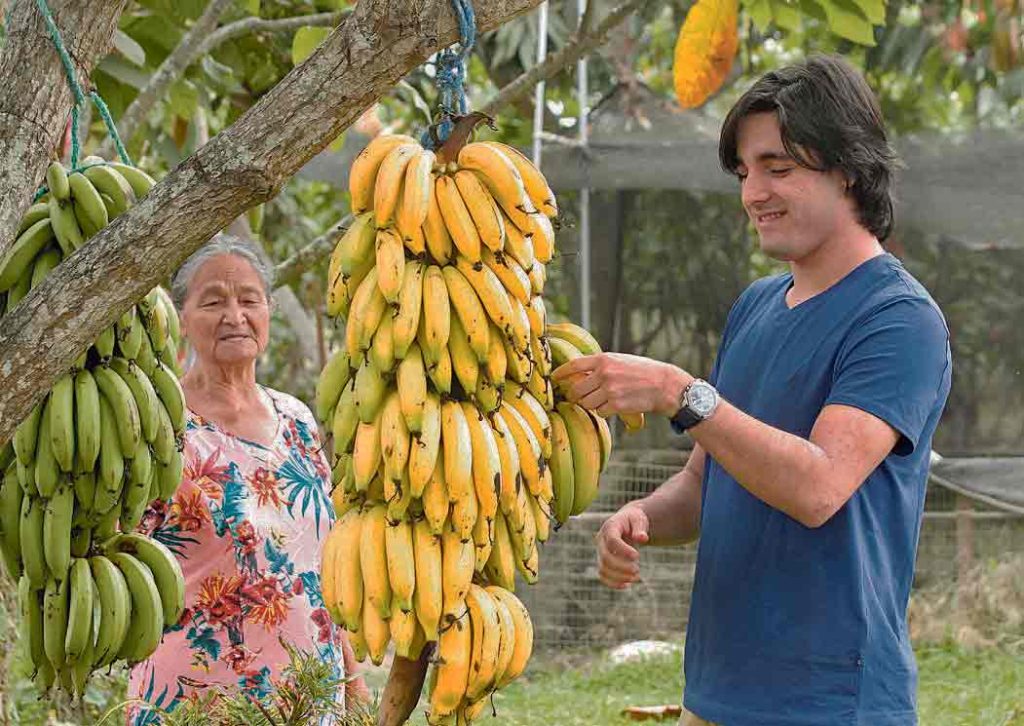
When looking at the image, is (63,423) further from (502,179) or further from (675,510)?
(675,510)

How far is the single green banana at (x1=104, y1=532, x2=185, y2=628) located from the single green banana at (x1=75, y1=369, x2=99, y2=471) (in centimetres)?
27

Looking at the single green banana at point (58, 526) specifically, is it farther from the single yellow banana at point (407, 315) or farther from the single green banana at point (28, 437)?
the single yellow banana at point (407, 315)

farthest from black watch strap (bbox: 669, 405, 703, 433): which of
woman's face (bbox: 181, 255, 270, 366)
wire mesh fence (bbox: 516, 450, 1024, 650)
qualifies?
wire mesh fence (bbox: 516, 450, 1024, 650)

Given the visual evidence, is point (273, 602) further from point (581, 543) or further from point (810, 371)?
point (581, 543)

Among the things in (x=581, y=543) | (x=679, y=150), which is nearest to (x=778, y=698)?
(x=679, y=150)

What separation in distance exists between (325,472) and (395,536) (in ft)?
5.16

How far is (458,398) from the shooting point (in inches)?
73.9

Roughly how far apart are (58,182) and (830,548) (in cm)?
132

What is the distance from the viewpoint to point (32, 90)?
2012mm

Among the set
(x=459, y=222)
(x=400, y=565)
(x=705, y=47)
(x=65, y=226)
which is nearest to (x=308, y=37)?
(x=705, y=47)

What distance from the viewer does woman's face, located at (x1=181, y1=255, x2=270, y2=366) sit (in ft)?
10.7

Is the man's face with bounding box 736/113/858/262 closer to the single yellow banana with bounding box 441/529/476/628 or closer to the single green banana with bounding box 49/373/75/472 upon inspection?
the single yellow banana with bounding box 441/529/476/628

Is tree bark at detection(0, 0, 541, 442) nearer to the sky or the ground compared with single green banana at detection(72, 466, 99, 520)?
nearer to the sky

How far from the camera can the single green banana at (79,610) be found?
7.68ft
